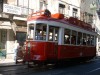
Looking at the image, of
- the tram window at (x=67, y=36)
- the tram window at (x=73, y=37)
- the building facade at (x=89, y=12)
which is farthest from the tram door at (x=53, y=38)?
the building facade at (x=89, y=12)

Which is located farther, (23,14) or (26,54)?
(23,14)

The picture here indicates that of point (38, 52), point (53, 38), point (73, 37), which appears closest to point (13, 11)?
point (73, 37)

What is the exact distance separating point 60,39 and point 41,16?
6.97ft

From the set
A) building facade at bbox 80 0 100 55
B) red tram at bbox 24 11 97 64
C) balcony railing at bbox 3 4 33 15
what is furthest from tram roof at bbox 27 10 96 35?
building facade at bbox 80 0 100 55

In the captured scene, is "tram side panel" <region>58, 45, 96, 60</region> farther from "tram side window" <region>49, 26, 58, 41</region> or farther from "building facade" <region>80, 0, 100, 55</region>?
"building facade" <region>80, 0, 100, 55</region>

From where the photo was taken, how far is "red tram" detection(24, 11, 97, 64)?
19.0 m

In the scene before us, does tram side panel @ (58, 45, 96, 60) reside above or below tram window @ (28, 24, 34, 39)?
below

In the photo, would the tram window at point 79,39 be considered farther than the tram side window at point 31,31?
Yes

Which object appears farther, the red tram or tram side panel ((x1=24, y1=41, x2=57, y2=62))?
the red tram

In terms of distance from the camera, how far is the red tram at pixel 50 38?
18953 mm

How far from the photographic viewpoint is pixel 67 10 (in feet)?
133

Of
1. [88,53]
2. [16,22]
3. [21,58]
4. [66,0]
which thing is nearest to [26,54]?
[21,58]

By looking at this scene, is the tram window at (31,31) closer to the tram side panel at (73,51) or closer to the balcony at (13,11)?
the tram side panel at (73,51)

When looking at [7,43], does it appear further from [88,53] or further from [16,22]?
[88,53]
